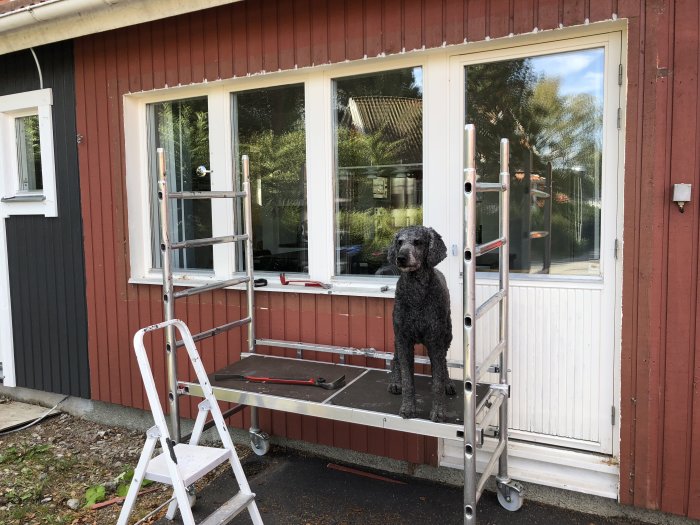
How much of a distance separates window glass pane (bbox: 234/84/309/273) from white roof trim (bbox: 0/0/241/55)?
Result: 2.39ft

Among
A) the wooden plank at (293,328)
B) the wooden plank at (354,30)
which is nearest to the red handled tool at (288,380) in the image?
the wooden plank at (293,328)

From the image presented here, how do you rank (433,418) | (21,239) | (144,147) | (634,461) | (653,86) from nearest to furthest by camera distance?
(433,418), (653,86), (634,461), (144,147), (21,239)

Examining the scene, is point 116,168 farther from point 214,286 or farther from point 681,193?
point 681,193

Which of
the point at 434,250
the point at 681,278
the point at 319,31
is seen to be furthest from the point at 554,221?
the point at 319,31

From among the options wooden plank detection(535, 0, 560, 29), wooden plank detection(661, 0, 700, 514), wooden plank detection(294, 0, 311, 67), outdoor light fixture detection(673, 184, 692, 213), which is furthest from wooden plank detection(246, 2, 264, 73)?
outdoor light fixture detection(673, 184, 692, 213)

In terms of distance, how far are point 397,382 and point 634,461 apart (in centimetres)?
132

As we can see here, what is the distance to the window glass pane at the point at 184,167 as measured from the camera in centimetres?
439

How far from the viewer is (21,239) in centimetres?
509

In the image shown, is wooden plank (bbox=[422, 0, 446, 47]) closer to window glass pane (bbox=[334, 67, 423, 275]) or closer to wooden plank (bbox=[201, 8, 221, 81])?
window glass pane (bbox=[334, 67, 423, 275])

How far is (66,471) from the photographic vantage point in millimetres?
3992

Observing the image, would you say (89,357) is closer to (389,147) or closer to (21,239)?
(21,239)

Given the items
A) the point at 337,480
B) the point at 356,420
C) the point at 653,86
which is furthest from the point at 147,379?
the point at 653,86

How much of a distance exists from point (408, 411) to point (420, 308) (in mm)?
496

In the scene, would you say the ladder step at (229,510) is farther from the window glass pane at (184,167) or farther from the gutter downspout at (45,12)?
the gutter downspout at (45,12)
